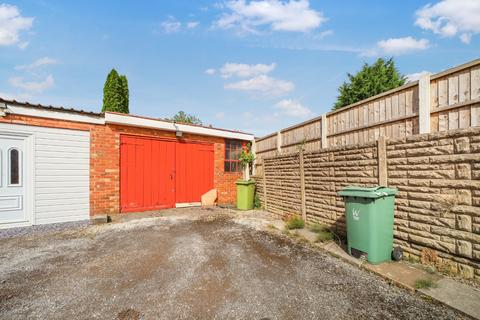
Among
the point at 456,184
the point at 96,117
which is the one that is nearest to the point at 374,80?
the point at 456,184

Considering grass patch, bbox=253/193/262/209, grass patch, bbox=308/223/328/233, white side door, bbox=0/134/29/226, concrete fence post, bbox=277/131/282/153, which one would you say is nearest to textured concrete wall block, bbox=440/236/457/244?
grass patch, bbox=308/223/328/233

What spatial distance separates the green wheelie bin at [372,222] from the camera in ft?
11.2

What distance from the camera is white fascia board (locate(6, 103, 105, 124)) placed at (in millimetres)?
5559

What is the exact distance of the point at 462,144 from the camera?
2990 millimetres

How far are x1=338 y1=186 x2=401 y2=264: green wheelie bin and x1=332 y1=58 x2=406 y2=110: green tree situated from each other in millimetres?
8825

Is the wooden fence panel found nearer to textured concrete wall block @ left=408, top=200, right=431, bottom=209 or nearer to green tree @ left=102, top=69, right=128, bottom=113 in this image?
textured concrete wall block @ left=408, top=200, right=431, bottom=209

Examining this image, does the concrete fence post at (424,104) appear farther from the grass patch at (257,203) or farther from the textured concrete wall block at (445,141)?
the grass patch at (257,203)

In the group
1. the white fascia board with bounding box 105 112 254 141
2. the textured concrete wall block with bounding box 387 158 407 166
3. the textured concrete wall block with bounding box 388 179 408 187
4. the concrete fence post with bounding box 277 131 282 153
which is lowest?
the textured concrete wall block with bounding box 388 179 408 187

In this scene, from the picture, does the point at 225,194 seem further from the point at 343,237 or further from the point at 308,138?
the point at 343,237

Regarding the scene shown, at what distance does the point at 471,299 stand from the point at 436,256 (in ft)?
2.71

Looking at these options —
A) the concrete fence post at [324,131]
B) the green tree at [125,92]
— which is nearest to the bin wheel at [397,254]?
the concrete fence post at [324,131]

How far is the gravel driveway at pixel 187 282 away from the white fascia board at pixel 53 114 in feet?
10.2

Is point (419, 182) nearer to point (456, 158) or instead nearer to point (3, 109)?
point (456, 158)

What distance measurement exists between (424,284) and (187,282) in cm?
300
